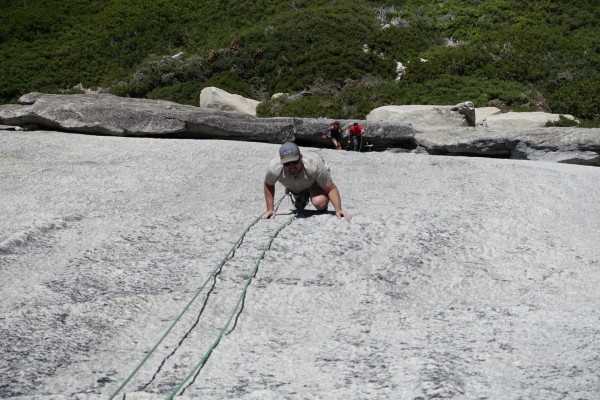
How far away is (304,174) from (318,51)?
29.3 m

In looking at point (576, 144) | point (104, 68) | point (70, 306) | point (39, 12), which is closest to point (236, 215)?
point (70, 306)

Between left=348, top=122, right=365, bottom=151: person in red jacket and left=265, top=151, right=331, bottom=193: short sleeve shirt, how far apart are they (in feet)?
40.0

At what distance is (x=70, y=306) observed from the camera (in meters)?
7.63

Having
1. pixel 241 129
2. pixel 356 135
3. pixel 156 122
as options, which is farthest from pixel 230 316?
pixel 356 135

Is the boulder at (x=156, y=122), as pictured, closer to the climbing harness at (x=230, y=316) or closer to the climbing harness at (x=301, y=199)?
the climbing harness at (x=301, y=199)

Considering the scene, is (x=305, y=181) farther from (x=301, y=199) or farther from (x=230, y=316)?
(x=230, y=316)

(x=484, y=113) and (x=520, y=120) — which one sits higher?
(x=484, y=113)

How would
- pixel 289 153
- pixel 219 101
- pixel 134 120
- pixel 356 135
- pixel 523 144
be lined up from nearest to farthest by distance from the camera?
1. pixel 289 153
2. pixel 134 120
3. pixel 523 144
4. pixel 356 135
5. pixel 219 101

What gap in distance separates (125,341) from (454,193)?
25.9 feet

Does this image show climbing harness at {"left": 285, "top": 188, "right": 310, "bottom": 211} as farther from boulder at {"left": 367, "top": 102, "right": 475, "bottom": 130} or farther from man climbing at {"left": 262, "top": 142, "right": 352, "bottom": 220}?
boulder at {"left": 367, "top": 102, "right": 475, "bottom": 130}

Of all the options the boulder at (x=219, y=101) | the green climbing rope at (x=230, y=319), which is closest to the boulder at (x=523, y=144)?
the boulder at (x=219, y=101)

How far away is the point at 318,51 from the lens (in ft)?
127

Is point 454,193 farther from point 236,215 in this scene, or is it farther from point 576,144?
point 576,144

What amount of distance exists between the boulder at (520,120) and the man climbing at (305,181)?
17.7 meters
